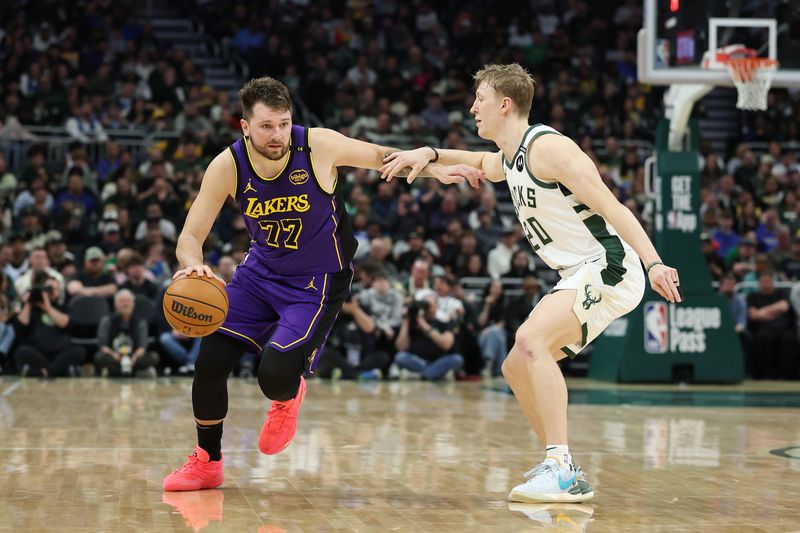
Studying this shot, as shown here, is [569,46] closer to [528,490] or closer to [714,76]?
[714,76]

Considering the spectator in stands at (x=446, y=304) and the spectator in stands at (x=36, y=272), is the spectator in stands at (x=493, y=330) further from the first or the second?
the spectator in stands at (x=36, y=272)

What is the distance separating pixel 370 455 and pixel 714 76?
24.2ft

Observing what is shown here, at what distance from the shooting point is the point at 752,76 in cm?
1274

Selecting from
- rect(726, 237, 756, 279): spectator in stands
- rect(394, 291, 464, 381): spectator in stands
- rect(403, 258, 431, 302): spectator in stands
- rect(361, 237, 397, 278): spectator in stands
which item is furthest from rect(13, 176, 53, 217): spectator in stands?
rect(726, 237, 756, 279): spectator in stands

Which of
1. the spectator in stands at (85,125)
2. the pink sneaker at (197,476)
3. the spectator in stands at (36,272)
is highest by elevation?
the spectator in stands at (85,125)

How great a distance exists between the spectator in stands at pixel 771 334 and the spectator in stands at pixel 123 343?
7.99 metres

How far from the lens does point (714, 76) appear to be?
12.7 m

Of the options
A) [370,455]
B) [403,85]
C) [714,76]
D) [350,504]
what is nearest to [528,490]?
[350,504]

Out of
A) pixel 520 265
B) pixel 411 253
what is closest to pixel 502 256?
pixel 520 265

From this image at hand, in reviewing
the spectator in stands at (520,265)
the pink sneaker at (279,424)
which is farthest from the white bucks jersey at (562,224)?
the spectator in stands at (520,265)

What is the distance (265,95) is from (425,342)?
930 centimetres

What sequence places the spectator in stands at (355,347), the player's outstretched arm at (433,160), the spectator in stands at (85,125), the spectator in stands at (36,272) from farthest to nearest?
1. the spectator in stands at (85,125)
2. the spectator in stands at (355,347)
3. the spectator in stands at (36,272)
4. the player's outstretched arm at (433,160)

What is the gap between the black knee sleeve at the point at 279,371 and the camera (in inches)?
223

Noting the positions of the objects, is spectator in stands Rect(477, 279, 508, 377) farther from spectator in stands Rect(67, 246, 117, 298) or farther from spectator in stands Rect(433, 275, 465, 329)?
spectator in stands Rect(67, 246, 117, 298)
